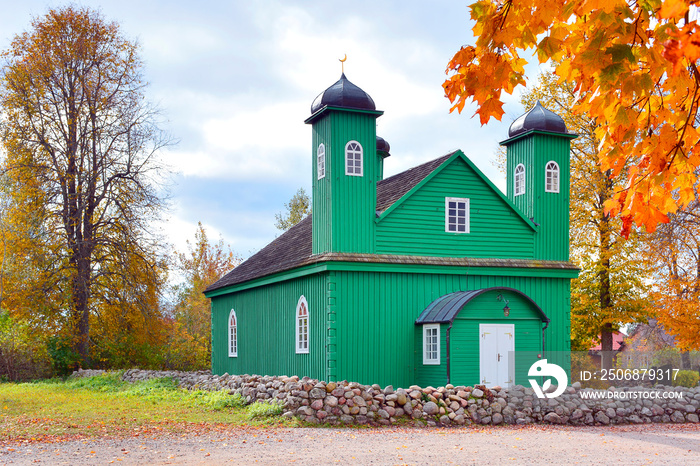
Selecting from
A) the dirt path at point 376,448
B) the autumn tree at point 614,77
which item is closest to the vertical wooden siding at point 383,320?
the dirt path at point 376,448

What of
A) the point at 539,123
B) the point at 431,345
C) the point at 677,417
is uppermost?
the point at 539,123

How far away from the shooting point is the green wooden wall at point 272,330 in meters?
19.7

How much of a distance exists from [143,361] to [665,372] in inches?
915

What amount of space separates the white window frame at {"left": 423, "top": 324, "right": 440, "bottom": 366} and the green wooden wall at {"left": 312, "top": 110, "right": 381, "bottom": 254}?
2.68 metres

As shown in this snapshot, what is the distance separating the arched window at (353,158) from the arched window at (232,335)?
385 inches

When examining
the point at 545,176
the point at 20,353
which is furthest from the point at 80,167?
the point at 545,176

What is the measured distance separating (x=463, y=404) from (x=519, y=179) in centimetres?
1028

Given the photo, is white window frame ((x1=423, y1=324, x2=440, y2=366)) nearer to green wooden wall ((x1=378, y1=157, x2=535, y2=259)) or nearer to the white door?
the white door

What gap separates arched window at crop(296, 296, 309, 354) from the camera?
20547 millimetres

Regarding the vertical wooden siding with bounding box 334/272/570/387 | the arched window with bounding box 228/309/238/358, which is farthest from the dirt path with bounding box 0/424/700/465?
the arched window with bounding box 228/309/238/358

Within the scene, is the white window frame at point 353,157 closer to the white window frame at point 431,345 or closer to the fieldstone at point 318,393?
the white window frame at point 431,345

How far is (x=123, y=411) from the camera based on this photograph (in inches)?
661

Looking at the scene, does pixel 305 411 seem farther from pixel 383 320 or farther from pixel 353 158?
pixel 353 158

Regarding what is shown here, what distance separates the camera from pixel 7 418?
15602mm
